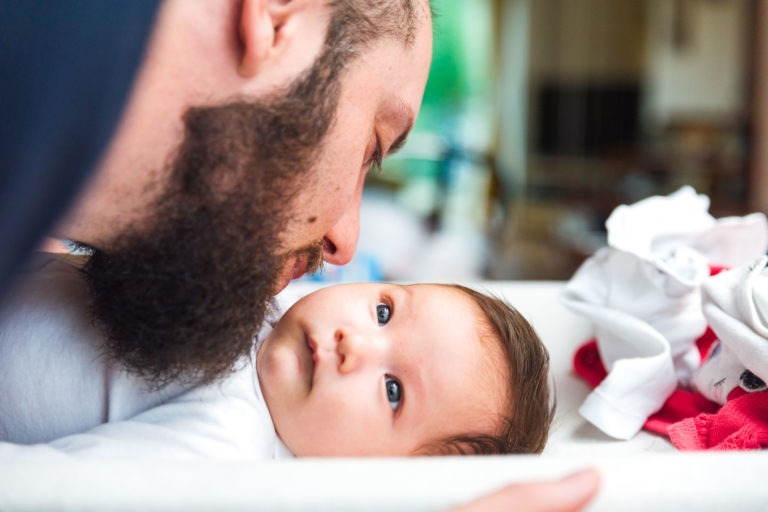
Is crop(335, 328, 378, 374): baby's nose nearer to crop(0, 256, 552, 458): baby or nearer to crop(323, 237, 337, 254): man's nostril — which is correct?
crop(0, 256, 552, 458): baby

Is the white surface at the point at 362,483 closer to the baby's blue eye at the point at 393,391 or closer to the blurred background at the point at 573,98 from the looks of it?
the baby's blue eye at the point at 393,391

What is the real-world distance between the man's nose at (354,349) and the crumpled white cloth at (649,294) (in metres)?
0.28

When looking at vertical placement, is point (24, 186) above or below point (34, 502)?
above

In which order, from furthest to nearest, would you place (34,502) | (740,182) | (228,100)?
(740,182) → (228,100) → (34,502)

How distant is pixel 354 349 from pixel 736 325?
0.40 meters

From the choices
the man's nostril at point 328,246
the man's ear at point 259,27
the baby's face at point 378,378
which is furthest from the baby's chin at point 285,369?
the man's ear at point 259,27

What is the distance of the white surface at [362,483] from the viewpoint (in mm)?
487

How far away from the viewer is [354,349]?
0.82m

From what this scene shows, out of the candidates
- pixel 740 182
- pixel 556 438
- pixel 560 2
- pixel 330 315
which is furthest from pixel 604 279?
pixel 560 2

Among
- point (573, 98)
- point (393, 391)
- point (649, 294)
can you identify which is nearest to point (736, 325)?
point (649, 294)

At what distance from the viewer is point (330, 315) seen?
2.90 ft

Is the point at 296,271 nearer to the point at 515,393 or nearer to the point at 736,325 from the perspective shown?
the point at 515,393

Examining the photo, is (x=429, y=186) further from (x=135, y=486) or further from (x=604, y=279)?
(x=135, y=486)

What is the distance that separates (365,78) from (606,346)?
0.48 metres
